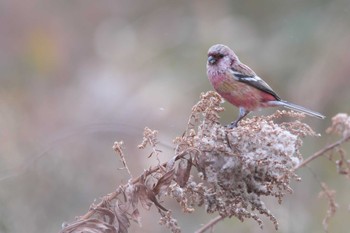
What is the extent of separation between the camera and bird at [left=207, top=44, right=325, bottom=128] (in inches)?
154

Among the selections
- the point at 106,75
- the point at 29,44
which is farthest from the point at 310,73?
the point at 29,44

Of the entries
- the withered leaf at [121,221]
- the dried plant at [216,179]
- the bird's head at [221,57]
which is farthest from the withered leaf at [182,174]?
the bird's head at [221,57]

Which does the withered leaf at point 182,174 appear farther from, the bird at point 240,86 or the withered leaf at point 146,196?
the bird at point 240,86

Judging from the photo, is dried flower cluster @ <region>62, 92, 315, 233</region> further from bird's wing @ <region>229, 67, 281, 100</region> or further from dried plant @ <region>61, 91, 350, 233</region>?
bird's wing @ <region>229, 67, 281, 100</region>

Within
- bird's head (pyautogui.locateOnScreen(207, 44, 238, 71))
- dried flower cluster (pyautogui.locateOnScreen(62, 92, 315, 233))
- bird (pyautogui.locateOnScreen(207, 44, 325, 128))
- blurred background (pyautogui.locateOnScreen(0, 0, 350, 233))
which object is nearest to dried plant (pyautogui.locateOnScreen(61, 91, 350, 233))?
dried flower cluster (pyautogui.locateOnScreen(62, 92, 315, 233))

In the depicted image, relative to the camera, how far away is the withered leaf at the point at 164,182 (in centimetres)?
→ 264

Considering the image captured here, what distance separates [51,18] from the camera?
1092cm

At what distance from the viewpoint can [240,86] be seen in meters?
3.94

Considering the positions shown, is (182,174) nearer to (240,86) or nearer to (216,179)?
(216,179)

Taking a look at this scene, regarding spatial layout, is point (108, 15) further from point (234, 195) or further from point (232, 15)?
point (234, 195)

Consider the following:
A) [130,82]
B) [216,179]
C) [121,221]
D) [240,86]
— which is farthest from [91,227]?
[130,82]

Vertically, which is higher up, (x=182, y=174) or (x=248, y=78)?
(x=248, y=78)

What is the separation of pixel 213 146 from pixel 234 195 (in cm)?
16

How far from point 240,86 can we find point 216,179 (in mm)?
1287
